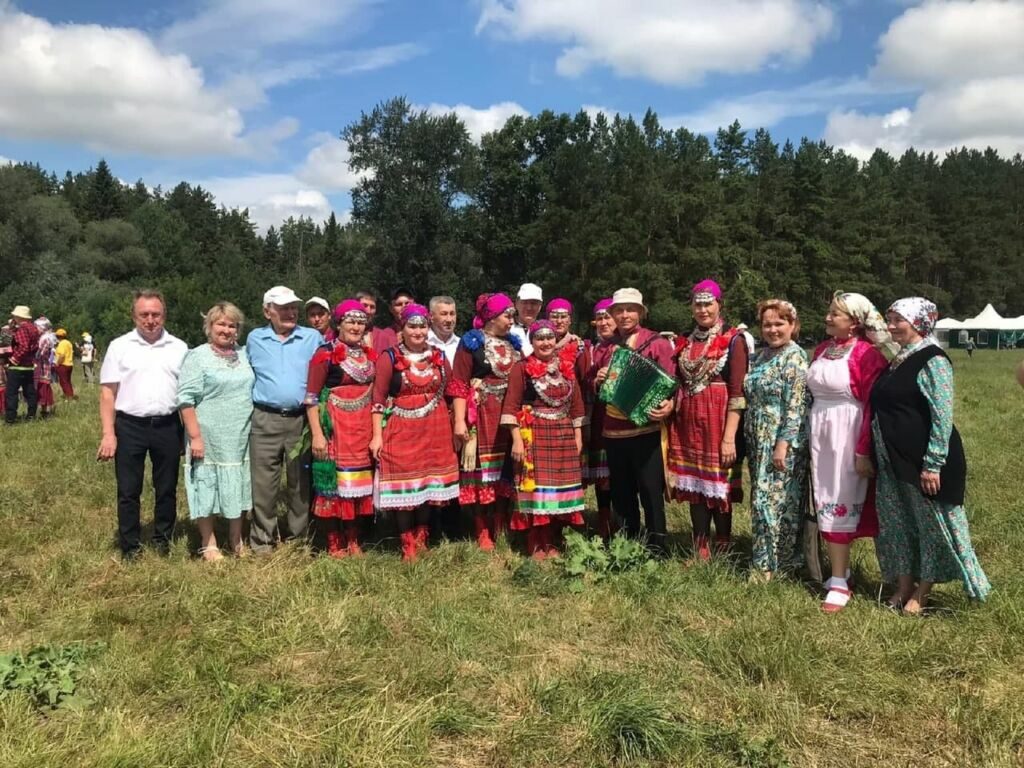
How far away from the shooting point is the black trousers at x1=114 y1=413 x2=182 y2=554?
5281mm

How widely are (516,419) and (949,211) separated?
73460 mm

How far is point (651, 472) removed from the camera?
17.7 feet

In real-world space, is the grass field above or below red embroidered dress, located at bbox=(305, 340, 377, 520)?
below

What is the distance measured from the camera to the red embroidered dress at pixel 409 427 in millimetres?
5547

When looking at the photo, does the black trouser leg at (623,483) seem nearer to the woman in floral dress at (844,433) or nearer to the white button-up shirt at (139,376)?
the woman in floral dress at (844,433)

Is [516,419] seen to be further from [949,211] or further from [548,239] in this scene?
[949,211]

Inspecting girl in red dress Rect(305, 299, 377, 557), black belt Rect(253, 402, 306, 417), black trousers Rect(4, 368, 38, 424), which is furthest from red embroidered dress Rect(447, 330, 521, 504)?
black trousers Rect(4, 368, 38, 424)

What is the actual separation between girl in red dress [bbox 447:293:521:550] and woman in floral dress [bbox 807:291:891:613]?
2.32 m

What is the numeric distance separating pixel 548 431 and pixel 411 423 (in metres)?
1.08

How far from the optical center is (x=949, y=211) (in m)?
64.9

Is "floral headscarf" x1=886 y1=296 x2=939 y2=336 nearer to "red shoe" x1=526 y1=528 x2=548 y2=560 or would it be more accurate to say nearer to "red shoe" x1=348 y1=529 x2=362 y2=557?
"red shoe" x1=526 y1=528 x2=548 y2=560

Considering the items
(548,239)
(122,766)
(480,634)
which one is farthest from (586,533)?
(548,239)

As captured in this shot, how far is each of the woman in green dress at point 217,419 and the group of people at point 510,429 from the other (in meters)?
0.01

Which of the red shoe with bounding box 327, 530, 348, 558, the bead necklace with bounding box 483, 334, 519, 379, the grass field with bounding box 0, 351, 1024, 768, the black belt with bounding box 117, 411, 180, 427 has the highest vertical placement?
the bead necklace with bounding box 483, 334, 519, 379
